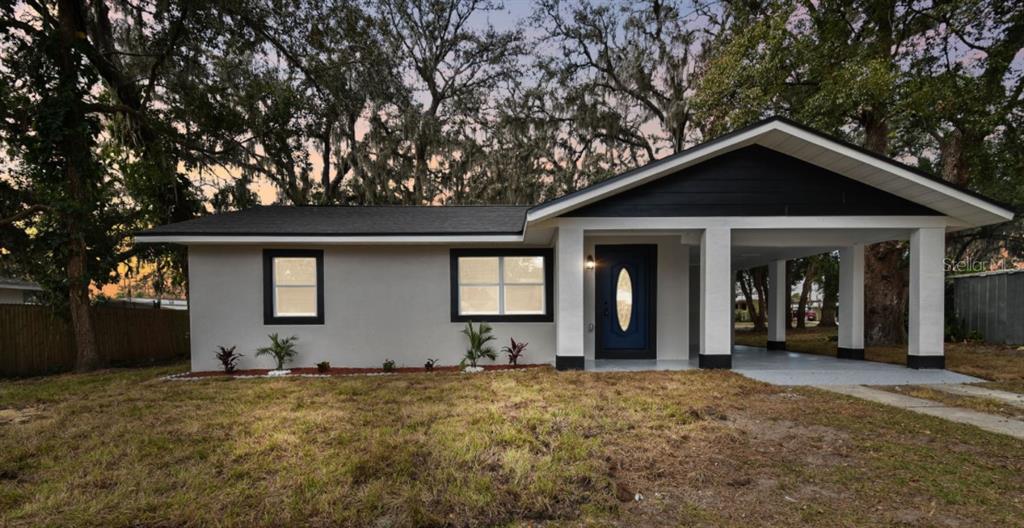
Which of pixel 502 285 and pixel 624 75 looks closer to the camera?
pixel 502 285

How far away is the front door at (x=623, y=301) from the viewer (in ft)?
27.6

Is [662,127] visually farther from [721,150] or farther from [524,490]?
[524,490]

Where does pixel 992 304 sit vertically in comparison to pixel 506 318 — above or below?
below

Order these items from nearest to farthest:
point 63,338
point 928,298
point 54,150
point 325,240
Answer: point 928,298, point 325,240, point 54,150, point 63,338

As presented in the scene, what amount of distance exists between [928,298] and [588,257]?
17.6 ft

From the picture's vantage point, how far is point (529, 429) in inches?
162

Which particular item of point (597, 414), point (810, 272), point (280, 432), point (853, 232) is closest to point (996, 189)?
point (810, 272)

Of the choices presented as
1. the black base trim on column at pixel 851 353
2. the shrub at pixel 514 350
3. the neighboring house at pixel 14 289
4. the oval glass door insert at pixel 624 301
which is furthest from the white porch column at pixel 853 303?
the neighboring house at pixel 14 289

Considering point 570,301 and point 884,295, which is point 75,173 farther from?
point 884,295

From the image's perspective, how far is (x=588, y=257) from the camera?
8.22 metres

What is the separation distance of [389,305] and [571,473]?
5.80 meters

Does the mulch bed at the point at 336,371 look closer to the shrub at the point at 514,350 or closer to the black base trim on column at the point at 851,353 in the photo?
the shrub at the point at 514,350

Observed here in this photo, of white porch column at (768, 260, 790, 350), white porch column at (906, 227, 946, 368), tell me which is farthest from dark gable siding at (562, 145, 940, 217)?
white porch column at (768, 260, 790, 350)

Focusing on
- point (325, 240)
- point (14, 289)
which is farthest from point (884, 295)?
point (14, 289)
